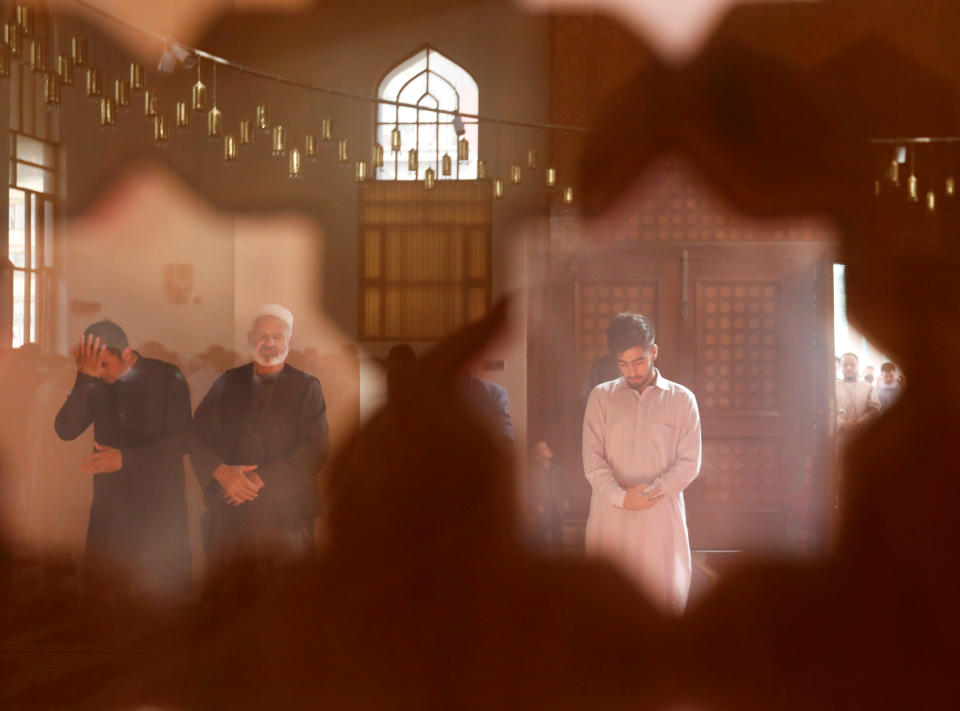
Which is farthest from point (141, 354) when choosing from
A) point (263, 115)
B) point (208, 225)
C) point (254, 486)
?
point (263, 115)

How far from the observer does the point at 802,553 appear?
4.59m

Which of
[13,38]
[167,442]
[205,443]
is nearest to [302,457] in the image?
[205,443]

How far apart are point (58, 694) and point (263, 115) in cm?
247

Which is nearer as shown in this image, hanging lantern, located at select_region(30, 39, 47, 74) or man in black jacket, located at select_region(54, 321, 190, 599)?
hanging lantern, located at select_region(30, 39, 47, 74)

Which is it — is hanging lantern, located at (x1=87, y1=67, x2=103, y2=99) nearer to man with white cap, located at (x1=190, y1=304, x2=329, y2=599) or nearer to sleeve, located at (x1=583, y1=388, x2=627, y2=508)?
man with white cap, located at (x1=190, y1=304, x2=329, y2=599)

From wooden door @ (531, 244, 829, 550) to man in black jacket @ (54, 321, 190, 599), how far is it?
2.16 meters

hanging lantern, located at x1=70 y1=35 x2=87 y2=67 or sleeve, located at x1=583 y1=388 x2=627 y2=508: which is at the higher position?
hanging lantern, located at x1=70 y1=35 x2=87 y2=67

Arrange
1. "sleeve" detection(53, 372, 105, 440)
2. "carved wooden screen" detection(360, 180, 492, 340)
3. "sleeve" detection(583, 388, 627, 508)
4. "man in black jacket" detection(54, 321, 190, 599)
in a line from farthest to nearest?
1. "carved wooden screen" detection(360, 180, 492, 340)
2. "sleeve" detection(53, 372, 105, 440)
3. "man in black jacket" detection(54, 321, 190, 599)
4. "sleeve" detection(583, 388, 627, 508)

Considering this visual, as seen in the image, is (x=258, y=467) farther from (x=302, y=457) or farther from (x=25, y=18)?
(x=25, y=18)

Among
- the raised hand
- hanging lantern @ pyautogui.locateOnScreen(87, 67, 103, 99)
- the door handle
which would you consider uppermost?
hanging lantern @ pyautogui.locateOnScreen(87, 67, 103, 99)

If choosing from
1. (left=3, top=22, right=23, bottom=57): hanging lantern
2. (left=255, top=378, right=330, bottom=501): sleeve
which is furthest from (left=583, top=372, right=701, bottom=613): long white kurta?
(left=3, top=22, right=23, bottom=57): hanging lantern

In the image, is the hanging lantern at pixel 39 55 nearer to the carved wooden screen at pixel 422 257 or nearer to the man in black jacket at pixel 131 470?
the man in black jacket at pixel 131 470

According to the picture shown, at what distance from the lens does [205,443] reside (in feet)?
12.9

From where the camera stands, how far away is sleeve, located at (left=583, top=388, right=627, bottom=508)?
292cm
